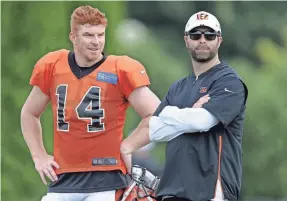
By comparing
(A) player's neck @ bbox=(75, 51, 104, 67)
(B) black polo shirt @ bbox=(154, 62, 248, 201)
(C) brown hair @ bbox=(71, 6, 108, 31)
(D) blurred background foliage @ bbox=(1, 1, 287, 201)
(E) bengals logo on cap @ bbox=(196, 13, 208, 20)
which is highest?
(E) bengals logo on cap @ bbox=(196, 13, 208, 20)

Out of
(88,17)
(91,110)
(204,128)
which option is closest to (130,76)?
(91,110)

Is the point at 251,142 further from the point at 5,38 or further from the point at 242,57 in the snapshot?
the point at 242,57

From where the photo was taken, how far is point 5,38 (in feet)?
48.1

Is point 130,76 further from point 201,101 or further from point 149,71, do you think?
point 149,71

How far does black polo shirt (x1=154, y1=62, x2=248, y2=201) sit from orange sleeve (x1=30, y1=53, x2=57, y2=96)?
1.21 metres

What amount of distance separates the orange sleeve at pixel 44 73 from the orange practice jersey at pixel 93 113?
0.08 m

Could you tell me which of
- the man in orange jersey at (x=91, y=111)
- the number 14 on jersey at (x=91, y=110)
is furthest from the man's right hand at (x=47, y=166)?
the number 14 on jersey at (x=91, y=110)

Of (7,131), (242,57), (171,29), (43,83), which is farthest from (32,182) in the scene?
(171,29)

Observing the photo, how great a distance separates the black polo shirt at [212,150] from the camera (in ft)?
26.7

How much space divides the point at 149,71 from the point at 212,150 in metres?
17.9

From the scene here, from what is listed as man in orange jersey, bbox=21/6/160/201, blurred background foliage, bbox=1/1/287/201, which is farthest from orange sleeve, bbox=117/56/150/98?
blurred background foliage, bbox=1/1/287/201

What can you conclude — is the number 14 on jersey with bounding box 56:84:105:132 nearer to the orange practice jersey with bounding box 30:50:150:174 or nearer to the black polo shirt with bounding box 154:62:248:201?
the orange practice jersey with bounding box 30:50:150:174

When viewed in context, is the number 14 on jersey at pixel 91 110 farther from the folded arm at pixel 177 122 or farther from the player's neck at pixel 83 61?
the folded arm at pixel 177 122

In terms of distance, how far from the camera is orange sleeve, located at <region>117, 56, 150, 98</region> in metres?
8.95
